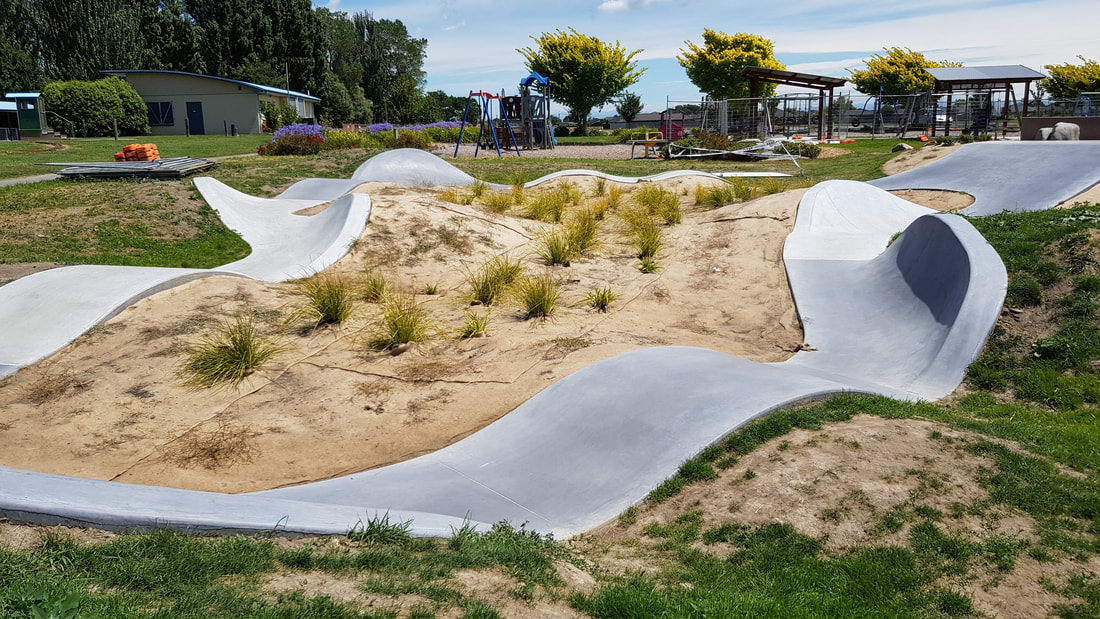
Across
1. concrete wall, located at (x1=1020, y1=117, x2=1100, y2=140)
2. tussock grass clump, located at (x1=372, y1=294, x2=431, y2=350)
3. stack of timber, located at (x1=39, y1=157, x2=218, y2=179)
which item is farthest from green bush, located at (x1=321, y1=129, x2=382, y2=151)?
concrete wall, located at (x1=1020, y1=117, x2=1100, y2=140)

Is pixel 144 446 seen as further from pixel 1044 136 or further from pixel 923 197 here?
pixel 1044 136

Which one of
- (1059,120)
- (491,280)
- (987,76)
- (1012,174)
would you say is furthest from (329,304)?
(987,76)

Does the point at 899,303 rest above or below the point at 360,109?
below

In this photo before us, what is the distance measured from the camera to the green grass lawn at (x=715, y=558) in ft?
9.21

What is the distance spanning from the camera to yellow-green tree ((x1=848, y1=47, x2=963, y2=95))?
38312mm

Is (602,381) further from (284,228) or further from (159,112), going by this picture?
(159,112)

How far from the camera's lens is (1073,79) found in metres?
36.0

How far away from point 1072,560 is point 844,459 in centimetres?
121

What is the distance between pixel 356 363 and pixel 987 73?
3085 centimetres

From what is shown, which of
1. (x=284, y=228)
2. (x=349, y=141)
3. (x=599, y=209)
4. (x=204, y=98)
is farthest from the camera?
(x=204, y=98)

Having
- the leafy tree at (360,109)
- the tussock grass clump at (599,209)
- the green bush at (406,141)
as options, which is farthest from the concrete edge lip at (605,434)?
the leafy tree at (360,109)

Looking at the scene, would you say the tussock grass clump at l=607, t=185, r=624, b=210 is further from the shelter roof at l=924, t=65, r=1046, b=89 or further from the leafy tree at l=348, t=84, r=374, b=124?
the leafy tree at l=348, t=84, r=374, b=124

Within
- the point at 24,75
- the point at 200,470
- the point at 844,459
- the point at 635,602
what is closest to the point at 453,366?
the point at 200,470

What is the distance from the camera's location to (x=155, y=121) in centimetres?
3897
